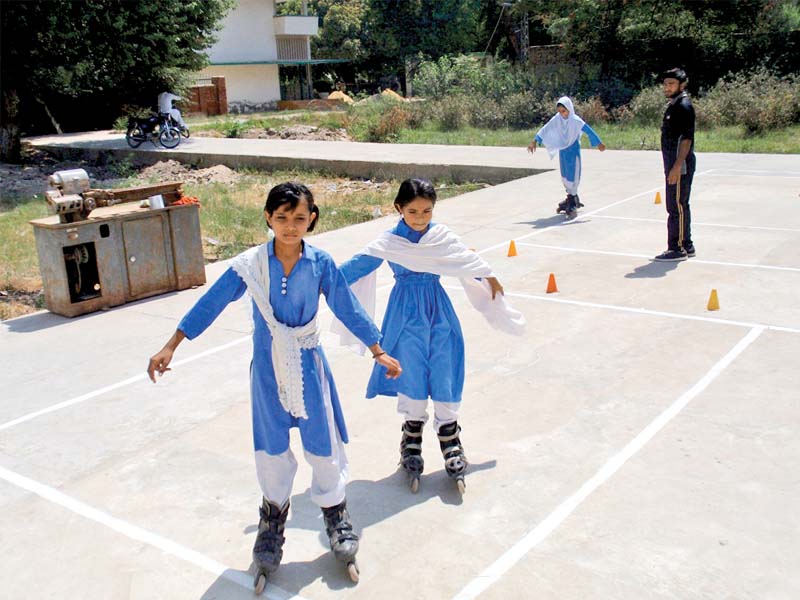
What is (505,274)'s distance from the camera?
991cm

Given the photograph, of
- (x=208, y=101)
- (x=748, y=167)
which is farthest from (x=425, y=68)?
(x=748, y=167)

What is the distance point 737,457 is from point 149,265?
6.65 meters

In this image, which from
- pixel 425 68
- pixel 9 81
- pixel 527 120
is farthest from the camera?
pixel 425 68

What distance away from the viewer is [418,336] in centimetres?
476

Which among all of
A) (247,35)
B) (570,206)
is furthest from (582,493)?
(247,35)

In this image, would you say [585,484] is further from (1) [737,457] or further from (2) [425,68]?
(2) [425,68]

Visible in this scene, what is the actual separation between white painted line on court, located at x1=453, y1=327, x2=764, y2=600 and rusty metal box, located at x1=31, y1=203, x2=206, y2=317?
5936 mm

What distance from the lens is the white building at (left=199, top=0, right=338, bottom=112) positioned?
47844 mm

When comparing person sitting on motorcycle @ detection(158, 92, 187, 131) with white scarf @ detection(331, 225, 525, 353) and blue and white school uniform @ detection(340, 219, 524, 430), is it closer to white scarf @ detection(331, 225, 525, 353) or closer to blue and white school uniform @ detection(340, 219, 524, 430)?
white scarf @ detection(331, 225, 525, 353)

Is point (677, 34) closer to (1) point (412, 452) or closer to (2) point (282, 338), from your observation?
(1) point (412, 452)

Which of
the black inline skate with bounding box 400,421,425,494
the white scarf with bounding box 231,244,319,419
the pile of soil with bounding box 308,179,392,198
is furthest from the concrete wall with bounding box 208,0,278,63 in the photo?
Result: the white scarf with bounding box 231,244,319,419

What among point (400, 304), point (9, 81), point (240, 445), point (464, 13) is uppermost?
point (464, 13)

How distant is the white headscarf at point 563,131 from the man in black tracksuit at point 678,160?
292 cm

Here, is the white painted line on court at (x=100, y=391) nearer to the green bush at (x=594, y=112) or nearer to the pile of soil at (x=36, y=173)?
the pile of soil at (x=36, y=173)
